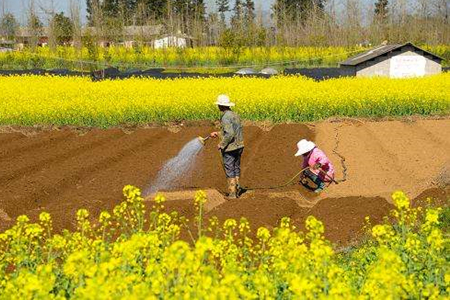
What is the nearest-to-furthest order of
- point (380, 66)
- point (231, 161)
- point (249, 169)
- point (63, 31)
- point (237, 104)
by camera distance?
point (231, 161), point (249, 169), point (237, 104), point (380, 66), point (63, 31)

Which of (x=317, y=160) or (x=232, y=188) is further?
(x=317, y=160)

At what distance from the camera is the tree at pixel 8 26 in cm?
7288

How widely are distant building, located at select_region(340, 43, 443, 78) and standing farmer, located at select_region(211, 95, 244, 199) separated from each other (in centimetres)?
2367

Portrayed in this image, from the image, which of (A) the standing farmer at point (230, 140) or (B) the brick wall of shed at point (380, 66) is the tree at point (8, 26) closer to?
(B) the brick wall of shed at point (380, 66)

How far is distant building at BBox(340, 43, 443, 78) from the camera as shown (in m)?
36.9

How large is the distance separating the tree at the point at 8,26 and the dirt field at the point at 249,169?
171 feet

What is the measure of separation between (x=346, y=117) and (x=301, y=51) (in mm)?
39078

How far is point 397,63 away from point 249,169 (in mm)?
22460

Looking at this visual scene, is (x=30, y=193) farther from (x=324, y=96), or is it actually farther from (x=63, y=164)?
(x=324, y=96)

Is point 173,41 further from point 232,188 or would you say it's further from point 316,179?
point 232,188

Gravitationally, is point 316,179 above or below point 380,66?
below

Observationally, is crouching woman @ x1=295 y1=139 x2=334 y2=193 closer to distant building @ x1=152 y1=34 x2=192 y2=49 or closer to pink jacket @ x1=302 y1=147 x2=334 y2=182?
pink jacket @ x1=302 y1=147 x2=334 y2=182

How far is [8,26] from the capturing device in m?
77.4

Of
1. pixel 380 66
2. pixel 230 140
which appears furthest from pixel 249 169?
pixel 380 66
